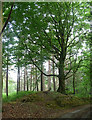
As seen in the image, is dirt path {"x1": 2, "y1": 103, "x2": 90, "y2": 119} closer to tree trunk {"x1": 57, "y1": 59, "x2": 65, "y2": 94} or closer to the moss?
the moss

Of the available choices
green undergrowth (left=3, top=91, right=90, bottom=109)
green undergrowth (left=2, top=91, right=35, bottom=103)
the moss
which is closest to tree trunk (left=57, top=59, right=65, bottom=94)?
green undergrowth (left=3, top=91, right=90, bottom=109)

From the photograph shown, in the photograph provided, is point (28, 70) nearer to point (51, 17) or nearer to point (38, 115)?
point (38, 115)

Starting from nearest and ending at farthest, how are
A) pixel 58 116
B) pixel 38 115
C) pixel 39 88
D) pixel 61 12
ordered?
pixel 58 116 < pixel 38 115 < pixel 39 88 < pixel 61 12

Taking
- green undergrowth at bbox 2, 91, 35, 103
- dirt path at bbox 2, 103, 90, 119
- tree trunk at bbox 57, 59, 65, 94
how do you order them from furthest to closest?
tree trunk at bbox 57, 59, 65, 94 → green undergrowth at bbox 2, 91, 35, 103 → dirt path at bbox 2, 103, 90, 119

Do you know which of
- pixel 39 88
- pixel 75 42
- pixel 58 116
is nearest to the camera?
pixel 58 116

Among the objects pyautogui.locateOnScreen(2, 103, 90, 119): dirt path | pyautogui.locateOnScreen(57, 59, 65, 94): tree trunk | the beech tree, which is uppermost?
the beech tree

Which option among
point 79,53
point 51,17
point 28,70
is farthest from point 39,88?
point 51,17

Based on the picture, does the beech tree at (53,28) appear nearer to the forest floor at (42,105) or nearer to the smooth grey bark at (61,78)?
the smooth grey bark at (61,78)
